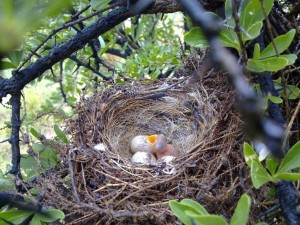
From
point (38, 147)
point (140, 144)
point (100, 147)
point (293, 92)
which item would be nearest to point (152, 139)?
point (140, 144)

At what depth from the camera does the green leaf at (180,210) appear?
52 centimetres

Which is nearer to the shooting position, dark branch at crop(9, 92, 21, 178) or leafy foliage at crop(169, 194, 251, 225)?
leafy foliage at crop(169, 194, 251, 225)

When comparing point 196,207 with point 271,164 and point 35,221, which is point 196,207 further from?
point 35,221

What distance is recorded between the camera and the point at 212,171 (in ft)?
2.85

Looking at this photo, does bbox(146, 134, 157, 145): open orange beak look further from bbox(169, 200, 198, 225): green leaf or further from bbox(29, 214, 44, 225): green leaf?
bbox(169, 200, 198, 225): green leaf

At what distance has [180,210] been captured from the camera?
0.53 m

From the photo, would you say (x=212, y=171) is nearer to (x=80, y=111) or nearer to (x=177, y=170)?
(x=177, y=170)

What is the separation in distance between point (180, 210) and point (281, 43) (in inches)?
11.9

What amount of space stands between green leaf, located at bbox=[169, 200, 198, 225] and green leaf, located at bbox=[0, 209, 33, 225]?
0.27 meters

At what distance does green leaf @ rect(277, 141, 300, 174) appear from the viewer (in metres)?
0.57

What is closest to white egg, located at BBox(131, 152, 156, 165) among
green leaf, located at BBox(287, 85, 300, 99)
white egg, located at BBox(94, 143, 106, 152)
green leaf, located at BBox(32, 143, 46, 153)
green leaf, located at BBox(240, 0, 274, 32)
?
white egg, located at BBox(94, 143, 106, 152)

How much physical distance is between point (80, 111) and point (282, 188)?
688 millimetres

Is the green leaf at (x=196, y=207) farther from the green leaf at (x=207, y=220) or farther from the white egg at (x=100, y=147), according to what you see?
the white egg at (x=100, y=147)

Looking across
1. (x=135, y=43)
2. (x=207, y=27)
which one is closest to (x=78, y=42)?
(x=207, y=27)
